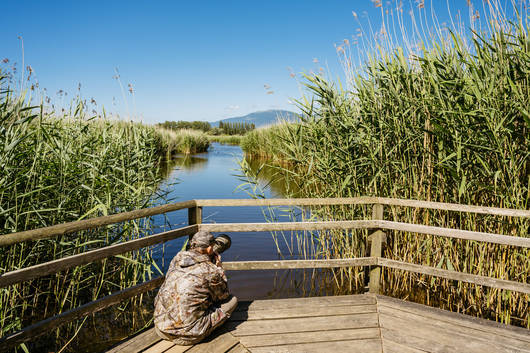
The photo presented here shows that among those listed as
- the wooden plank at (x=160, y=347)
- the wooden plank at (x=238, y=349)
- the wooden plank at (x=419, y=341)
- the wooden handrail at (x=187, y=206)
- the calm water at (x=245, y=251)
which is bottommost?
the calm water at (x=245, y=251)

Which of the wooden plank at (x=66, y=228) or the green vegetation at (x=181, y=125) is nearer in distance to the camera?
the wooden plank at (x=66, y=228)

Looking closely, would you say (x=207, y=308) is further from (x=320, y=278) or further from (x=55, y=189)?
(x=320, y=278)

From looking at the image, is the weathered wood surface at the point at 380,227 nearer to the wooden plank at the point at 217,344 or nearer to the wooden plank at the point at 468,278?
the wooden plank at the point at 468,278

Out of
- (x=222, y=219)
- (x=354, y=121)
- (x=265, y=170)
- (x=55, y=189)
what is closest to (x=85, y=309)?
(x=55, y=189)

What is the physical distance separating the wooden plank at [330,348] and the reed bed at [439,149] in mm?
1571

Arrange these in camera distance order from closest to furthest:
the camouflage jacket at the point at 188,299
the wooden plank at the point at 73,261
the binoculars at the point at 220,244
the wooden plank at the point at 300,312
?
1. the wooden plank at the point at 73,261
2. the camouflage jacket at the point at 188,299
3. the binoculars at the point at 220,244
4. the wooden plank at the point at 300,312

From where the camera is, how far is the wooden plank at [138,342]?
265cm

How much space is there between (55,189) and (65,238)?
0.54 meters

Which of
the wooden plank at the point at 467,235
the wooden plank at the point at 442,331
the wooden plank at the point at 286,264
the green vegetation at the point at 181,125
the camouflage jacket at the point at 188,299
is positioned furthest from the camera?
the green vegetation at the point at 181,125

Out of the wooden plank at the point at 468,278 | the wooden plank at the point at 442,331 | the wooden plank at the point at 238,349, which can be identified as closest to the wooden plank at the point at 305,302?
the wooden plank at the point at 442,331

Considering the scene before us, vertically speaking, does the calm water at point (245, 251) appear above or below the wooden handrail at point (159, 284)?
below

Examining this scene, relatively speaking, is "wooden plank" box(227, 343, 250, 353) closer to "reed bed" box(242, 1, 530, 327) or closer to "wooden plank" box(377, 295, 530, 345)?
"wooden plank" box(377, 295, 530, 345)

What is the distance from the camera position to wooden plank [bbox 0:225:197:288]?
2.16 meters

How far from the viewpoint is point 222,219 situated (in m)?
9.65
